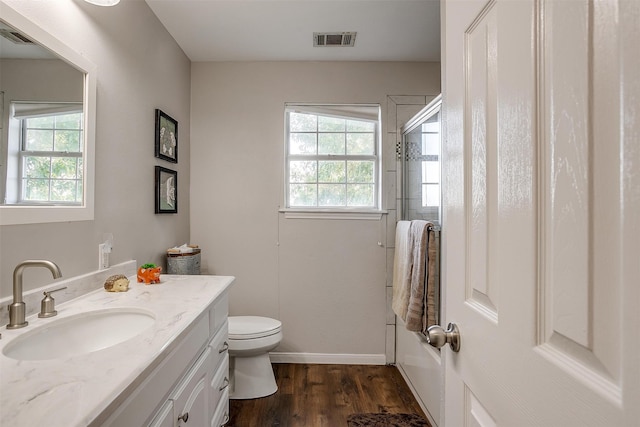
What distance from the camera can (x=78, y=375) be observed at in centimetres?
69

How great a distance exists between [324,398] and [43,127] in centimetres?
207

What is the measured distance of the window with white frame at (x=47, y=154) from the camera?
105 centimetres

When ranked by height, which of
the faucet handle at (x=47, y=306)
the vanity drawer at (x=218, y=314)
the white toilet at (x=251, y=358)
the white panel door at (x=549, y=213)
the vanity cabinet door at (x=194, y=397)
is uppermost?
the white panel door at (x=549, y=213)

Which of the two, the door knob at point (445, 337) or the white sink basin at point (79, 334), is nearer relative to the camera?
the door knob at point (445, 337)

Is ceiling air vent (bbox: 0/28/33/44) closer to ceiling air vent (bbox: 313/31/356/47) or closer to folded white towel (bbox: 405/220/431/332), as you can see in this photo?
ceiling air vent (bbox: 313/31/356/47)

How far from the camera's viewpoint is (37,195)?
1112 millimetres

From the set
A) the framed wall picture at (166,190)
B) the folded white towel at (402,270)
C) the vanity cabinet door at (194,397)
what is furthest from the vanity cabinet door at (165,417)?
the folded white towel at (402,270)

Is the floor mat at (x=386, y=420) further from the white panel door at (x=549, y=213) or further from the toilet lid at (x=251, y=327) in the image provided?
the white panel door at (x=549, y=213)

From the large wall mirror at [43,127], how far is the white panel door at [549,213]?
4.38 feet

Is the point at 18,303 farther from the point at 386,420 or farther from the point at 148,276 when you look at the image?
the point at 386,420

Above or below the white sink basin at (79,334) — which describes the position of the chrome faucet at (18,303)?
above

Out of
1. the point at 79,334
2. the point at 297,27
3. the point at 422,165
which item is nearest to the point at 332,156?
the point at 422,165

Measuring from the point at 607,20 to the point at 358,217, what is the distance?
2.23m

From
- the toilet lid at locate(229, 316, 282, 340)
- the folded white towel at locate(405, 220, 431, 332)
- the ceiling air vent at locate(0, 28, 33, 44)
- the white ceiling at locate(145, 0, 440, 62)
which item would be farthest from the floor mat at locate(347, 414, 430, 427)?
the white ceiling at locate(145, 0, 440, 62)
